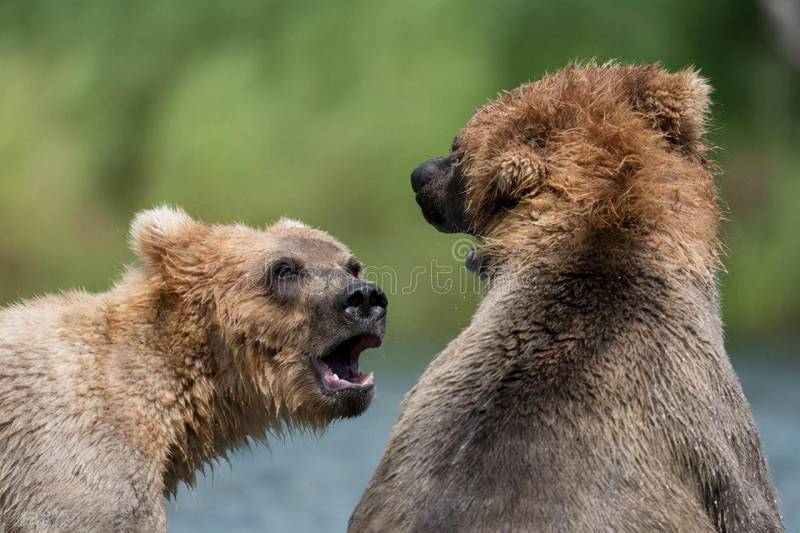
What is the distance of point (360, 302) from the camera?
4.85 meters

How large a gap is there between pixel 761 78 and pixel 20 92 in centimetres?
788

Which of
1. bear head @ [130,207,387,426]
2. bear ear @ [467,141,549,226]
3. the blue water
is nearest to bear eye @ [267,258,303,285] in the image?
bear head @ [130,207,387,426]

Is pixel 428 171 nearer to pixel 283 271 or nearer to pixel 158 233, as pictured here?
pixel 283 271

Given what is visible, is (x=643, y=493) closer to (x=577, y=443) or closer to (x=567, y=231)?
(x=577, y=443)

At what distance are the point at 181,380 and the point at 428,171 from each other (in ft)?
4.21

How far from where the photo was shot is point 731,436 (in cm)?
381

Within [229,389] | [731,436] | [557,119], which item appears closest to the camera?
[731,436]

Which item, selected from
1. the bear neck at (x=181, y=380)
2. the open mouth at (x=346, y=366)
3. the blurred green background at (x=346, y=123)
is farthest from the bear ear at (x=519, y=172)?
the blurred green background at (x=346, y=123)

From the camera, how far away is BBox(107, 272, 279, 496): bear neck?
4.67m

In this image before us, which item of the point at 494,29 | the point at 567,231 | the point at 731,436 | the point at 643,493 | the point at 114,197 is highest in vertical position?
the point at 494,29

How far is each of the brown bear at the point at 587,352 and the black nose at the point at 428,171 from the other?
347 millimetres

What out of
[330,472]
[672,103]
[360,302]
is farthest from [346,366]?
[330,472]

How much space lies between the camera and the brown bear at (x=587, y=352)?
3.48m

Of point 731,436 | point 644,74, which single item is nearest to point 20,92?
point 644,74
